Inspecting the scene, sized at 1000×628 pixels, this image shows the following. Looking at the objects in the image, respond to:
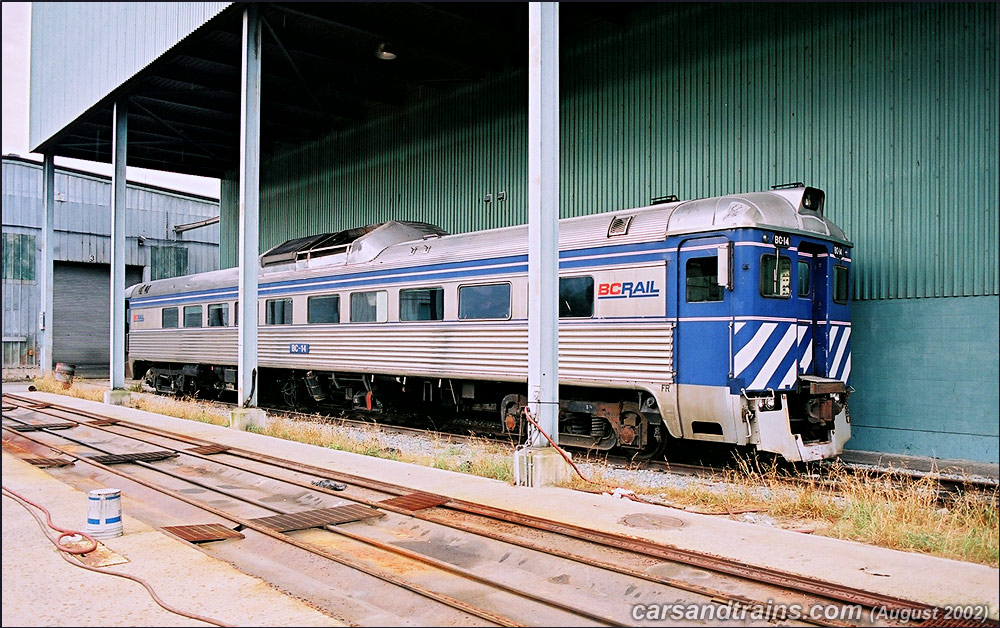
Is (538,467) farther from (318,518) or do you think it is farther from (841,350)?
(841,350)

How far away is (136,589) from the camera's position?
4.82 m

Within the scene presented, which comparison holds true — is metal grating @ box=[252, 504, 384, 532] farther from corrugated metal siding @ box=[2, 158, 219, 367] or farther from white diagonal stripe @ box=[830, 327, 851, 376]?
corrugated metal siding @ box=[2, 158, 219, 367]

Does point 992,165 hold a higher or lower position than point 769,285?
higher

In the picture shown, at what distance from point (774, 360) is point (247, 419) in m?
9.08

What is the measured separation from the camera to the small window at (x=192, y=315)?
788 inches

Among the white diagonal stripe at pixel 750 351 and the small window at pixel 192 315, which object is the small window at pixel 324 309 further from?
the white diagonal stripe at pixel 750 351

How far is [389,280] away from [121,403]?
8.71 meters

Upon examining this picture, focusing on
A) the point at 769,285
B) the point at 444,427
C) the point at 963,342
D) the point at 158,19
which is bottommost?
the point at 444,427

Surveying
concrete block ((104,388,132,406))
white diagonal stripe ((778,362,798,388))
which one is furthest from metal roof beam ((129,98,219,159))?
white diagonal stripe ((778,362,798,388))

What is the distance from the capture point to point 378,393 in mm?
14914

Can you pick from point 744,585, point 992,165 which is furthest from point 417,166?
point 744,585

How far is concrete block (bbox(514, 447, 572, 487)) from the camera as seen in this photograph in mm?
8094

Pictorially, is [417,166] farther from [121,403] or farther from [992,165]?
[992,165]

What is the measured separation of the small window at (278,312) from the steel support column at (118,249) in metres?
4.15
